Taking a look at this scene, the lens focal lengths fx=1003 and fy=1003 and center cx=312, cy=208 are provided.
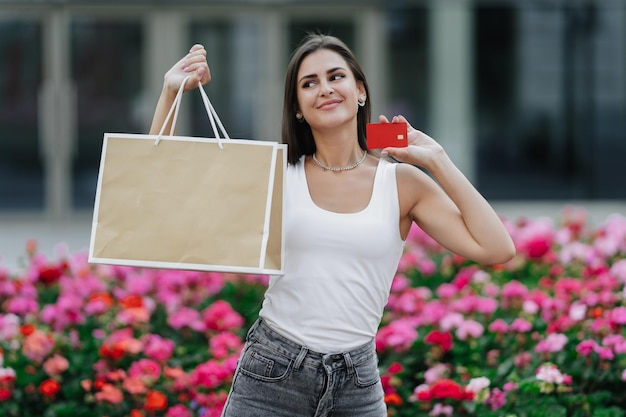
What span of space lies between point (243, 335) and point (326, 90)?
239 centimetres

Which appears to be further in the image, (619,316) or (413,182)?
(619,316)

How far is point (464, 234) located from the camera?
251 cm

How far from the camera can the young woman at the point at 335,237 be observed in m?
2.41

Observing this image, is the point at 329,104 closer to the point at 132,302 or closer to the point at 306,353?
the point at 306,353

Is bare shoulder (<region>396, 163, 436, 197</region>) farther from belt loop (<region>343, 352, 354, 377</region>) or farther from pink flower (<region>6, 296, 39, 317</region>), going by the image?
pink flower (<region>6, 296, 39, 317</region>)

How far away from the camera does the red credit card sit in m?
2.46

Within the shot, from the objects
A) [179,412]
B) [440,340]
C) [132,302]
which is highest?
[132,302]

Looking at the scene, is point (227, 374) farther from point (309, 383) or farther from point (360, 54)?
point (360, 54)

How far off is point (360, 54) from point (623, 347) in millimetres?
9548

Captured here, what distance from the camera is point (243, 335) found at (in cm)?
468

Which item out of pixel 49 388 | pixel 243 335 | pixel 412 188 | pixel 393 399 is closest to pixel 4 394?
pixel 49 388

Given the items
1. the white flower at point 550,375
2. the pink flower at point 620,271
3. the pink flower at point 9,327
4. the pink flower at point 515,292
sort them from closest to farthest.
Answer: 1. the white flower at point 550,375
2. the pink flower at point 9,327
3. the pink flower at point 620,271
4. the pink flower at point 515,292

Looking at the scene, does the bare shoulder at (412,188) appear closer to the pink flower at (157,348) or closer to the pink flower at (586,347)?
the pink flower at (586,347)

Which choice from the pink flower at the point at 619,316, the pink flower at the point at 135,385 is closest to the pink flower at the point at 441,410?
the pink flower at the point at 619,316
